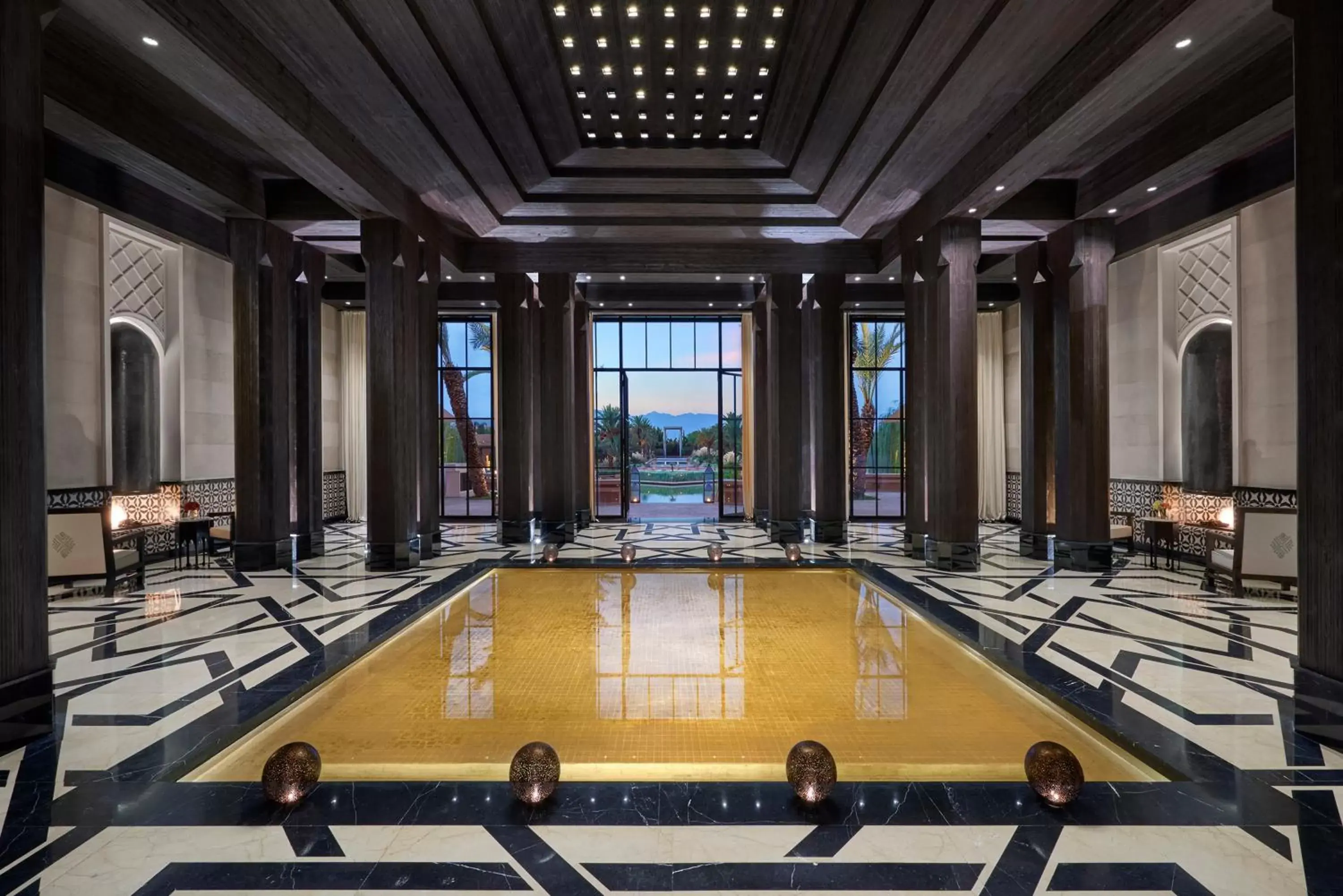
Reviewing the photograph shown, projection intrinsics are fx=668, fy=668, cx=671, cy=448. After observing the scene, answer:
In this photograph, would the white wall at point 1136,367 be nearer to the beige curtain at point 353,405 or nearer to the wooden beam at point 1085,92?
the wooden beam at point 1085,92

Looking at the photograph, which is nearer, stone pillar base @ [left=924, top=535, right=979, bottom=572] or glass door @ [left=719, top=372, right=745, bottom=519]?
stone pillar base @ [left=924, top=535, right=979, bottom=572]

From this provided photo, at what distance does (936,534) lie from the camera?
7.78 m

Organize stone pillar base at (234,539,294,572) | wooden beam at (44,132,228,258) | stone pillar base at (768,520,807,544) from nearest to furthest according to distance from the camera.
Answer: wooden beam at (44,132,228,258)
stone pillar base at (234,539,294,572)
stone pillar base at (768,520,807,544)

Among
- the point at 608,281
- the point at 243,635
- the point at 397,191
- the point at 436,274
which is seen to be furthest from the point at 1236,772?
the point at 608,281

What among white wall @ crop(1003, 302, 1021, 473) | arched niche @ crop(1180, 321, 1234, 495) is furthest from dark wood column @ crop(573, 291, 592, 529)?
arched niche @ crop(1180, 321, 1234, 495)

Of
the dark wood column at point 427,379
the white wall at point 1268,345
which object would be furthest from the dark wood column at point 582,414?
the white wall at point 1268,345

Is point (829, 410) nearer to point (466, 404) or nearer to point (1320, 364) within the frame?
point (1320, 364)

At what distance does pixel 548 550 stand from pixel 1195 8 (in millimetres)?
6938

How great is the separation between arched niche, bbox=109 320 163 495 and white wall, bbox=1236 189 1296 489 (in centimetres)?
1371

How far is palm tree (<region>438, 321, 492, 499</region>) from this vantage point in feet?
46.9

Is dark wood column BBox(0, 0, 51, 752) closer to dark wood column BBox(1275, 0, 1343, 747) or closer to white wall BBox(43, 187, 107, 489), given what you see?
white wall BBox(43, 187, 107, 489)

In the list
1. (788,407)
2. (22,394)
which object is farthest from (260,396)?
(788,407)

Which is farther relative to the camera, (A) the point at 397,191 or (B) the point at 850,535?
(B) the point at 850,535

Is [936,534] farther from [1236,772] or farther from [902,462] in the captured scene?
[902,462]
